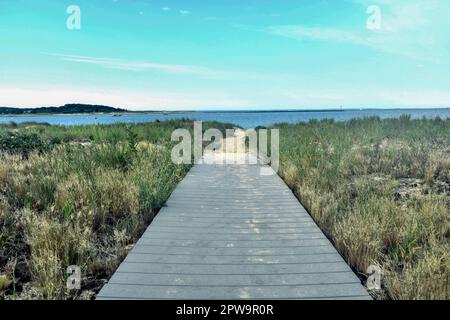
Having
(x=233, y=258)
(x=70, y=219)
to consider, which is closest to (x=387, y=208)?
(x=233, y=258)

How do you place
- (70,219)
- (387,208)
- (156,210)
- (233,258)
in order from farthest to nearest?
(156,210), (387,208), (70,219), (233,258)

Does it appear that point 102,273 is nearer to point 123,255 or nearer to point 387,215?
point 123,255

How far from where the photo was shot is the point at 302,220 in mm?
5297

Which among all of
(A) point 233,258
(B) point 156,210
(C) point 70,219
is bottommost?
(A) point 233,258

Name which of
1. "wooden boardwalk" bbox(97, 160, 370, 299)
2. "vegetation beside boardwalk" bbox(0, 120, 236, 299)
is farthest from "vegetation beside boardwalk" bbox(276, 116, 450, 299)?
"vegetation beside boardwalk" bbox(0, 120, 236, 299)

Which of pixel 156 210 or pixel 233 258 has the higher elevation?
pixel 156 210

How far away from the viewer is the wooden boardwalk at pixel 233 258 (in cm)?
318

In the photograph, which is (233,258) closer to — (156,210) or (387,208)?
(156,210)

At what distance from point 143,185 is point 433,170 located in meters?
5.95

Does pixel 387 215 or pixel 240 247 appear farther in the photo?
pixel 387 215

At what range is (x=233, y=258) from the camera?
3885 millimetres

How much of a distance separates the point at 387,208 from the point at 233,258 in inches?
96.8

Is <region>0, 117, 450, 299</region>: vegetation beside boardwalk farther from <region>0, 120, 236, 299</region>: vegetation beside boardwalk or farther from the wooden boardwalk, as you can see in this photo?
the wooden boardwalk
